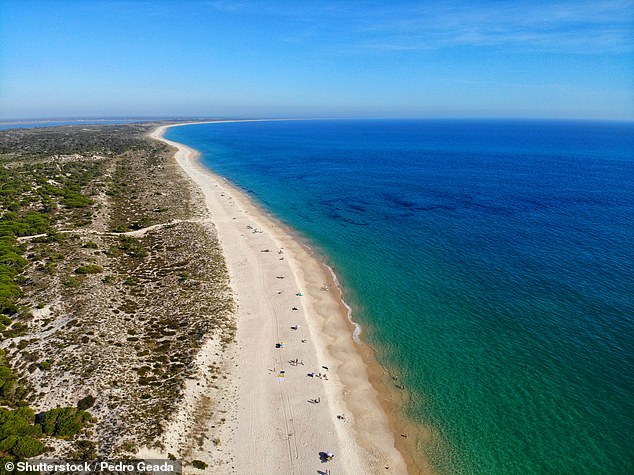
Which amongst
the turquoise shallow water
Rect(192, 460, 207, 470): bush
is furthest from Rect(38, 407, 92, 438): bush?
the turquoise shallow water

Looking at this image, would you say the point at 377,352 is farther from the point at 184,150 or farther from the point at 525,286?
the point at 184,150

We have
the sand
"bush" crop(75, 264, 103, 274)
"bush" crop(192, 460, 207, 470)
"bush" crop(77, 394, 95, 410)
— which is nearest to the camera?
"bush" crop(192, 460, 207, 470)

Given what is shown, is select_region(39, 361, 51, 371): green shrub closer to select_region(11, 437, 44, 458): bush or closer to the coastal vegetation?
→ the coastal vegetation

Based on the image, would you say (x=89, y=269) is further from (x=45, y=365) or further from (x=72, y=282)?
(x=45, y=365)

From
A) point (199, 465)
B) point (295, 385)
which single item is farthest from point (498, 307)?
point (199, 465)

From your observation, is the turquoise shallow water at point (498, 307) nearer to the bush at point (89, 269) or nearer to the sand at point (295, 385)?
the sand at point (295, 385)

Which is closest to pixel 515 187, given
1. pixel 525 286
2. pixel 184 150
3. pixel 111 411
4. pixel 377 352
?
pixel 525 286

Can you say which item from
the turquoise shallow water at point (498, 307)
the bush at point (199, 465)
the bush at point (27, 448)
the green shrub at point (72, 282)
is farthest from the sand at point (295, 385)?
the green shrub at point (72, 282)
